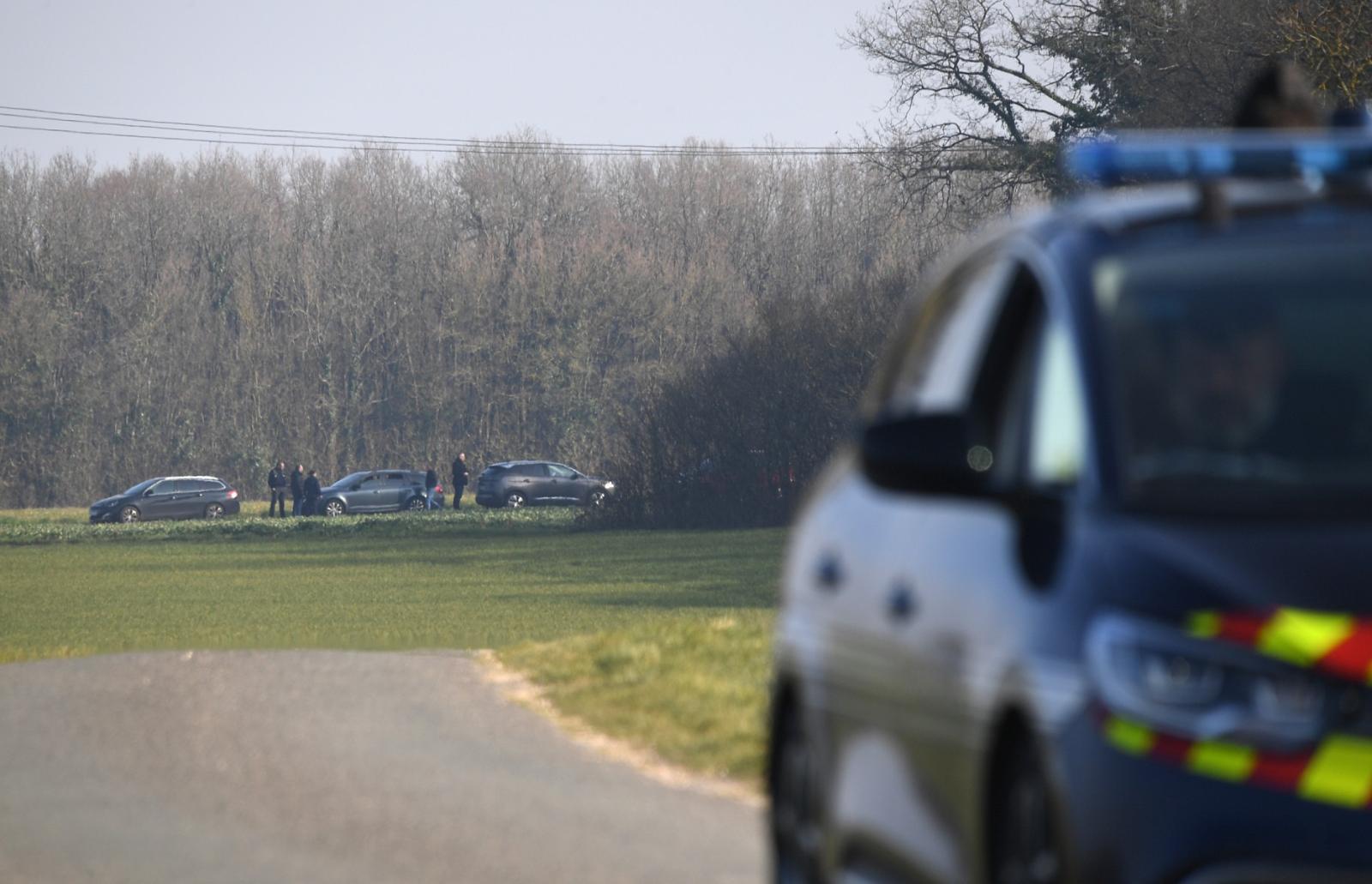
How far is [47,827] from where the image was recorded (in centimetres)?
863

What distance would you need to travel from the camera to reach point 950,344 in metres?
4.93

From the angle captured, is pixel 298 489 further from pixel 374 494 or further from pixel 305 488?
pixel 374 494

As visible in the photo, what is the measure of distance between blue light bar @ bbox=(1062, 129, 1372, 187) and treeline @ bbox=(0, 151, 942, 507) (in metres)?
80.2

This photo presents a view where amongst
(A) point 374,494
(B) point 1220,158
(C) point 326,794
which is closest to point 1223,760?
(B) point 1220,158

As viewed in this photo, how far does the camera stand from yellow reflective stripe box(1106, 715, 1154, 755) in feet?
10.9

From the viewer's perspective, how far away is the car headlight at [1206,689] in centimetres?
326

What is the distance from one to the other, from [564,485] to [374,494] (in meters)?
6.31

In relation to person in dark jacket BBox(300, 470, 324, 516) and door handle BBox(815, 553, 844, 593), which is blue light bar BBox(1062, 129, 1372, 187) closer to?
door handle BBox(815, 553, 844, 593)

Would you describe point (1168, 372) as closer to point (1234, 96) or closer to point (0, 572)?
point (1234, 96)

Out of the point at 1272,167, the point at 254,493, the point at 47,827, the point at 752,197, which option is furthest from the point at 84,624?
the point at 752,197

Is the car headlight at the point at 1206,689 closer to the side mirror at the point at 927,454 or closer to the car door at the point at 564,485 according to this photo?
the side mirror at the point at 927,454

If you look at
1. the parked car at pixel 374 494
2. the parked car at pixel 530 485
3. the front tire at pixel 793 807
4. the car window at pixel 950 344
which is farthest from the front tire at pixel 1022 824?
the parked car at pixel 374 494

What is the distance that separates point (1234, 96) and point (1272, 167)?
3471 centimetres

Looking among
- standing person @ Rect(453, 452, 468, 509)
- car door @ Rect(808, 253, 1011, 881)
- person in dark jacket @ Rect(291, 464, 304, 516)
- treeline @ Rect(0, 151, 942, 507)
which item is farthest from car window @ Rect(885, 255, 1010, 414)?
treeline @ Rect(0, 151, 942, 507)
